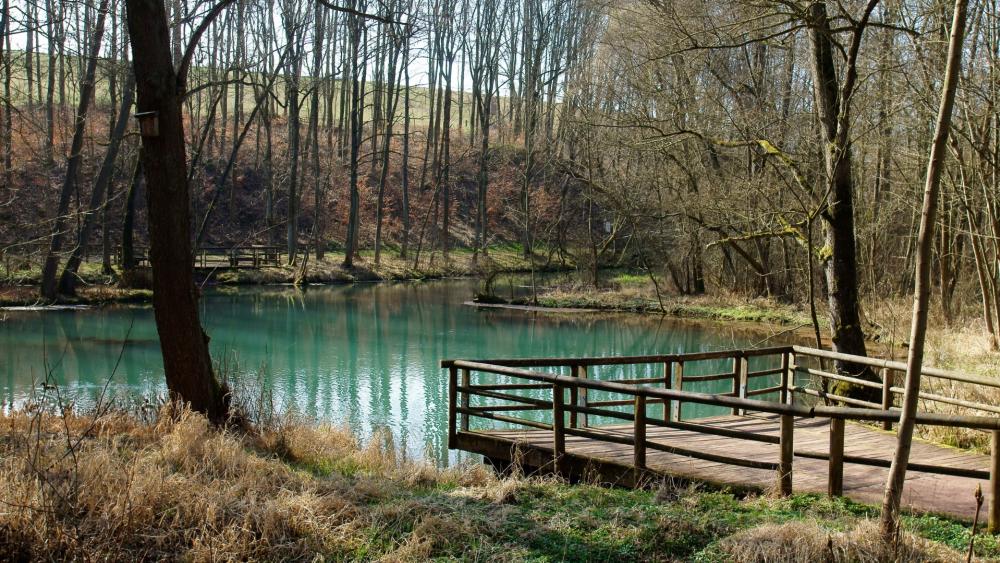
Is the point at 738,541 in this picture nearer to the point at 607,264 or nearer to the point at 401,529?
the point at 401,529

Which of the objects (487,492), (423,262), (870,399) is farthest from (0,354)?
(423,262)

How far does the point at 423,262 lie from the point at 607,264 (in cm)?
1013

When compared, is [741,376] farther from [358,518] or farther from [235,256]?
[235,256]

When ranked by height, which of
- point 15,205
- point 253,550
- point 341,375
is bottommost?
point 341,375

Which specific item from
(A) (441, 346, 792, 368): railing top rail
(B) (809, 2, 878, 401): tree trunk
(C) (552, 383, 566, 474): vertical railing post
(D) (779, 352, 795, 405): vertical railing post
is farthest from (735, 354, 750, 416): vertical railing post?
(C) (552, 383, 566, 474): vertical railing post

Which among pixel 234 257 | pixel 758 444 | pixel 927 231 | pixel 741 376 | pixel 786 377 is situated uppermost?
pixel 927 231

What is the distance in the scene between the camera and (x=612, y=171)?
32.8m

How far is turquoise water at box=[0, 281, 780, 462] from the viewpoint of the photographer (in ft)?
49.8

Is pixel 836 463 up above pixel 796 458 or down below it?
above

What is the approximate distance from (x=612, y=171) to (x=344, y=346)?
1442 cm

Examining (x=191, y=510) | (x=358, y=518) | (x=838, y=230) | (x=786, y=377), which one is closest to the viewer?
(x=191, y=510)

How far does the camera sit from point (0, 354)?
19438 millimetres

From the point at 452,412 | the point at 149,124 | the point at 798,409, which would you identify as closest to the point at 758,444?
the point at 798,409

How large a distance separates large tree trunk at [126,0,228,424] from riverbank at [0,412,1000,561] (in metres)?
1.83
